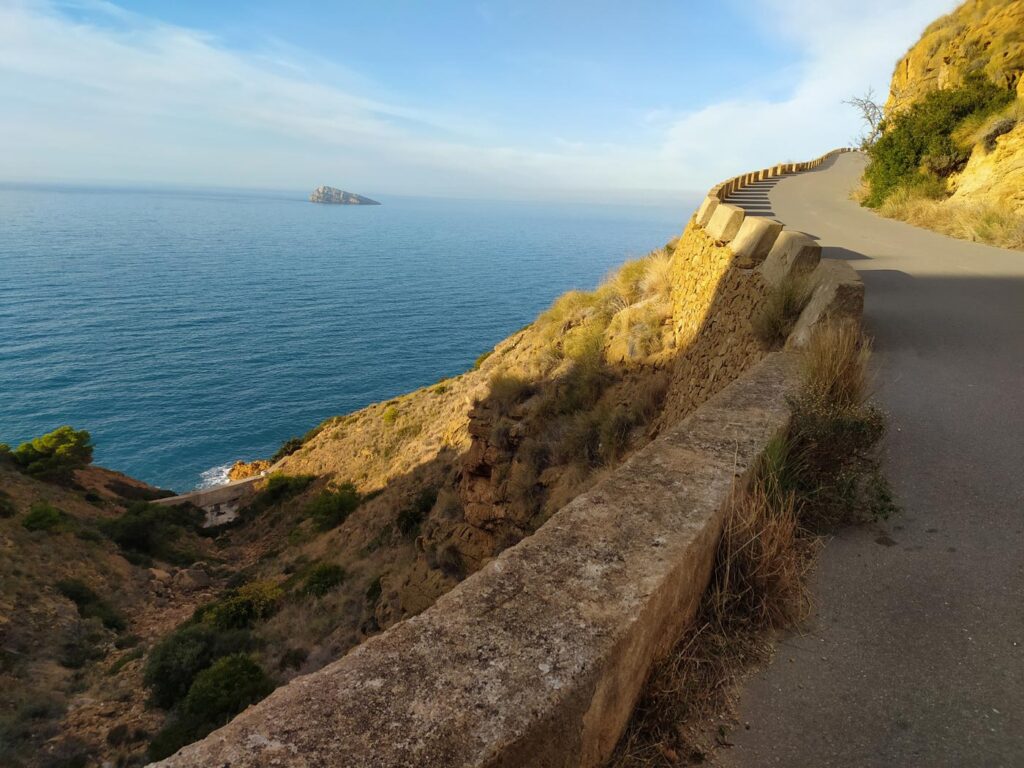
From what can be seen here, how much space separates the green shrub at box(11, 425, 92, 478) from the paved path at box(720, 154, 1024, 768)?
4061 centimetres

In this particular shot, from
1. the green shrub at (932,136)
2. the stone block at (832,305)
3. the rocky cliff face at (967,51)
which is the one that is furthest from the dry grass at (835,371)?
the rocky cliff face at (967,51)

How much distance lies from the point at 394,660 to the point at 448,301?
100.0m

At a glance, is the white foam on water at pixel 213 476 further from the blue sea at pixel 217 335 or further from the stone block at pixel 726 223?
the stone block at pixel 726 223

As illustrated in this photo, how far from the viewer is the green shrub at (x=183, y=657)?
15.6 metres

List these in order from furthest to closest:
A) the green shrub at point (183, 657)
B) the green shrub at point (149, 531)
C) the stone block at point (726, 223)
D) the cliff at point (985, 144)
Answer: the green shrub at point (149, 531) < the green shrub at point (183, 657) < the cliff at point (985, 144) < the stone block at point (726, 223)

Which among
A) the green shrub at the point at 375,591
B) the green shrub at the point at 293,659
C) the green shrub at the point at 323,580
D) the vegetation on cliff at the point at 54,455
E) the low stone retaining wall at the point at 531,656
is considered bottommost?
the vegetation on cliff at the point at 54,455

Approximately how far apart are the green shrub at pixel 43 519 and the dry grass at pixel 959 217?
34207mm

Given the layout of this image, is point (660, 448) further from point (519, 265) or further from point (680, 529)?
point (519, 265)

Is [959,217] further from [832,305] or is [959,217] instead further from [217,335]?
[217,335]

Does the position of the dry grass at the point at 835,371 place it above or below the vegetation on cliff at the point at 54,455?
above

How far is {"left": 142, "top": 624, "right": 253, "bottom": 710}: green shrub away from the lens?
15555mm

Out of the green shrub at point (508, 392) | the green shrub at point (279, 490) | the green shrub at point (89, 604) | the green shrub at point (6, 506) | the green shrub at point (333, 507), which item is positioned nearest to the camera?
the green shrub at point (508, 392)

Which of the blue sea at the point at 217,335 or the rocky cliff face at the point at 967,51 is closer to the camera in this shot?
the rocky cliff face at the point at 967,51

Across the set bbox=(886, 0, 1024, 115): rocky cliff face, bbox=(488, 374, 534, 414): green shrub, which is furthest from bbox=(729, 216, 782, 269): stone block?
bbox=(886, 0, 1024, 115): rocky cliff face
